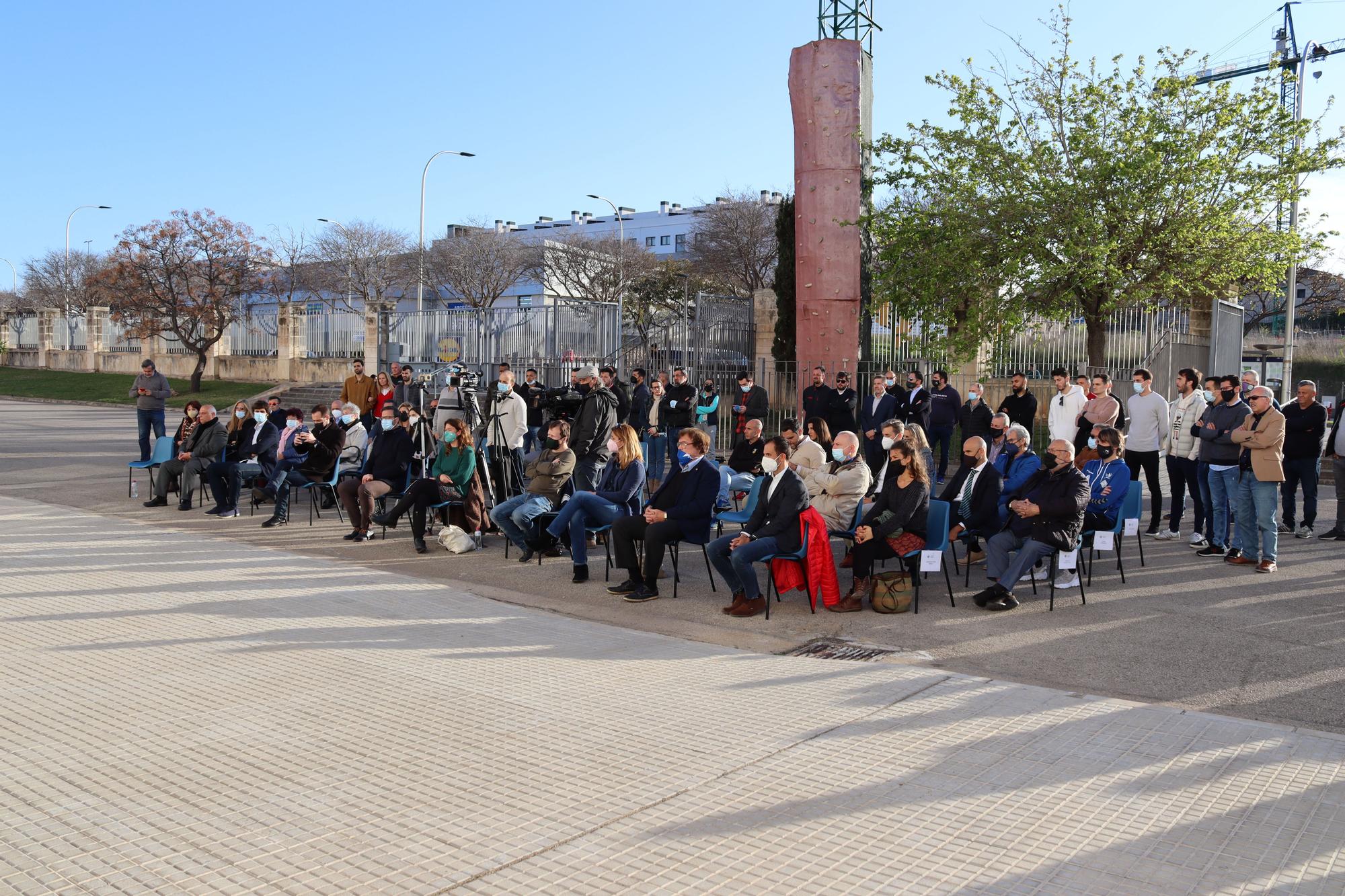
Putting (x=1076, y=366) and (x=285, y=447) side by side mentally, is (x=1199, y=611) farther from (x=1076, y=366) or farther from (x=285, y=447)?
(x=1076, y=366)

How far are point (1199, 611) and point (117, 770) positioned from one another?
759 cm

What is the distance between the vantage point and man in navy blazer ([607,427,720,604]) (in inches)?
359

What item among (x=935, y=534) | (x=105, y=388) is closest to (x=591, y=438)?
(x=935, y=534)

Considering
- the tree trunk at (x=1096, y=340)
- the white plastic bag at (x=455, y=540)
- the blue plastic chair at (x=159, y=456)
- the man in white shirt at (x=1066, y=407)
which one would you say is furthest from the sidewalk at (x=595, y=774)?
the tree trunk at (x=1096, y=340)

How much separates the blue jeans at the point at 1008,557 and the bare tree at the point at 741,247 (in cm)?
4028

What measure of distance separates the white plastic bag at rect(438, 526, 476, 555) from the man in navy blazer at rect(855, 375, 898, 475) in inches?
243

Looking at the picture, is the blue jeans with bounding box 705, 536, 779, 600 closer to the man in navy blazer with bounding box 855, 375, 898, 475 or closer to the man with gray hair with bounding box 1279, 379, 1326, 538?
the man in navy blazer with bounding box 855, 375, 898, 475

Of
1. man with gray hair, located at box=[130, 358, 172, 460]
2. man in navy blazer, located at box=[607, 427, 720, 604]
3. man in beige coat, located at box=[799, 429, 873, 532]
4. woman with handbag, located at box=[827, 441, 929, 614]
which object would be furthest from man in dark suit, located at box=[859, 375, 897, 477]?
man with gray hair, located at box=[130, 358, 172, 460]

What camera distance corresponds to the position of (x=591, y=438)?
484 inches

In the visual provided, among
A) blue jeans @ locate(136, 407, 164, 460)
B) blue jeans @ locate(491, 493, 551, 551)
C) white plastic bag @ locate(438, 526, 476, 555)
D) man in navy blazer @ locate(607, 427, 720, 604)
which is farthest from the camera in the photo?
blue jeans @ locate(136, 407, 164, 460)

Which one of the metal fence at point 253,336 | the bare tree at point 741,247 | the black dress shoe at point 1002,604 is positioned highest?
the bare tree at point 741,247

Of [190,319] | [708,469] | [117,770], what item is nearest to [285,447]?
[708,469]

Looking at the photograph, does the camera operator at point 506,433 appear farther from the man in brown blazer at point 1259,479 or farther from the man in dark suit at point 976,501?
the man in brown blazer at point 1259,479

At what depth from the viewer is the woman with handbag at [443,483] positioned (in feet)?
36.6
